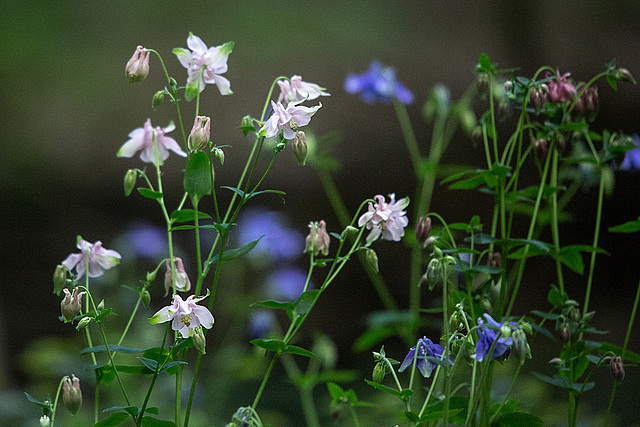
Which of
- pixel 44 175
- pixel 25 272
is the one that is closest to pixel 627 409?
pixel 25 272

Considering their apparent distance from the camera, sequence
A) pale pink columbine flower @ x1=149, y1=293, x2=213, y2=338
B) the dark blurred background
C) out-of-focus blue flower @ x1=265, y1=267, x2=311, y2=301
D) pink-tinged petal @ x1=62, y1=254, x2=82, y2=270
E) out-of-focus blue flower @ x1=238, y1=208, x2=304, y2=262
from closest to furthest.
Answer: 1. pale pink columbine flower @ x1=149, y1=293, x2=213, y2=338
2. pink-tinged petal @ x1=62, y1=254, x2=82, y2=270
3. out-of-focus blue flower @ x1=238, y1=208, x2=304, y2=262
4. out-of-focus blue flower @ x1=265, y1=267, x2=311, y2=301
5. the dark blurred background

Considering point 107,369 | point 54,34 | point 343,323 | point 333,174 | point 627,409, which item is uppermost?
point 54,34

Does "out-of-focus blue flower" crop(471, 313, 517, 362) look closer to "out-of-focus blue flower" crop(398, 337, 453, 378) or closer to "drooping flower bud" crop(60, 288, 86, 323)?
"out-of-focus blue flower" crop(398, 337, 453, 378)

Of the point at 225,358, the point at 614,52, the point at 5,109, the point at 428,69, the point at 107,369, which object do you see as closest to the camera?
the point at 107,369

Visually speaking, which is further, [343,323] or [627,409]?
[343,323]

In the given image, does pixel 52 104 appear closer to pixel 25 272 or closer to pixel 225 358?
pixel 25 272

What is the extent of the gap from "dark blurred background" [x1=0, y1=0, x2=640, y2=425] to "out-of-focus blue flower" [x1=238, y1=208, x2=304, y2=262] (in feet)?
3.12

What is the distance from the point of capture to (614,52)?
2451 millimetres

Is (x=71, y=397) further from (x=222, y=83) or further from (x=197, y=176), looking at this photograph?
(x=222, y=83)

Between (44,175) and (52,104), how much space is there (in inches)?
15.4

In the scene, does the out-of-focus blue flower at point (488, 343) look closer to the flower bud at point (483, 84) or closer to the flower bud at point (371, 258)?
the flower bud at point (371, 258)

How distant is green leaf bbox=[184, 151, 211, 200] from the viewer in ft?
1.96

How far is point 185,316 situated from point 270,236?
0.90 meters

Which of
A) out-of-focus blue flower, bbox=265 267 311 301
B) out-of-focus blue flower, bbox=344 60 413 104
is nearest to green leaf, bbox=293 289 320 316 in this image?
out-of-focus blue flower, bbox=344 60 413 104
